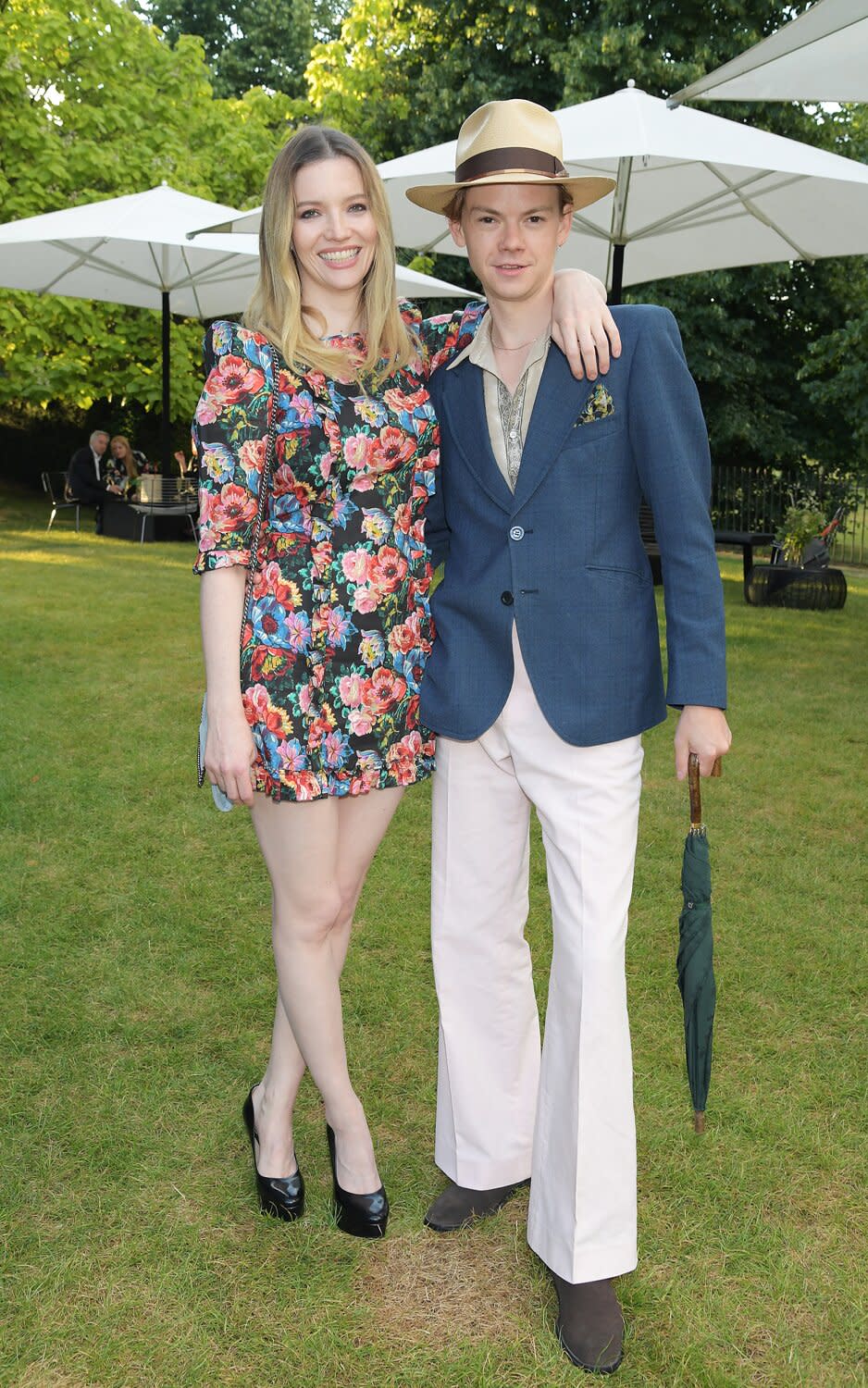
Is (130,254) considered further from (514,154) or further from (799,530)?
(514,154)

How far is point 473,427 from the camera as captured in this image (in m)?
2.47

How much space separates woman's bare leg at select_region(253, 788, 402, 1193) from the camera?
2.51 m

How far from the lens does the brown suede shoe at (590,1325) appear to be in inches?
91.6

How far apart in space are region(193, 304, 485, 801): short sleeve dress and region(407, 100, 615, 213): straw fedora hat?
0.41 metres

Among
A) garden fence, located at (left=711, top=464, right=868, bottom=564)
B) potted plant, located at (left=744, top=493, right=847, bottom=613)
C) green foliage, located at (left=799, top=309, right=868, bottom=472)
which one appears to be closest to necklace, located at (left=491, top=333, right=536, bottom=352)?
potted plant, located at (left=744, top=493, right=847, bottom=613)

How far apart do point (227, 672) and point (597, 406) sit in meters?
0.86

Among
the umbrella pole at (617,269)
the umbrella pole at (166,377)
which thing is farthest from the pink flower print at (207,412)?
the umbrella pole at (166,377)

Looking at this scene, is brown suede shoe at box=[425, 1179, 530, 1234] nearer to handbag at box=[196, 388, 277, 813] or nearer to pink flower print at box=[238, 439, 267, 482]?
handbag at box=[196, 388, 277, 813]

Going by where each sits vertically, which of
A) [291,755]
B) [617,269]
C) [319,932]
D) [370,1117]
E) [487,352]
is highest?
[617,269]

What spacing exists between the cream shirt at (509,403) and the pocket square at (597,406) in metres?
0.12

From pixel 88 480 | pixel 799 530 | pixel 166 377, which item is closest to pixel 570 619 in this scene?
pixel 799 530

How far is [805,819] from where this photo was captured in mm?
5617

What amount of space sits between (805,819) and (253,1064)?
3106 mm

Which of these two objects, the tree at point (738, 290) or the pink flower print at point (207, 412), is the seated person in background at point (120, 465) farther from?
the pink flower print at point (207, 412)
